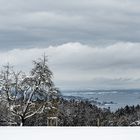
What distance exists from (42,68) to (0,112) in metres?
3.80

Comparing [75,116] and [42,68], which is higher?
[42,68]

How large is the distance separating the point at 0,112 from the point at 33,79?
3051 millimetres

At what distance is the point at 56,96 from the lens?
2558 cm

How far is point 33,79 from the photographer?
2577 centimetres
